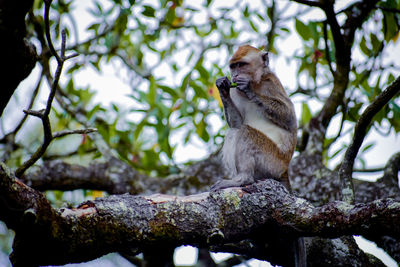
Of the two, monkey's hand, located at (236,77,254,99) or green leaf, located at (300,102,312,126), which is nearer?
monkey's hand, located at (236,77,254,99)

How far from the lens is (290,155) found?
5246 millimetres

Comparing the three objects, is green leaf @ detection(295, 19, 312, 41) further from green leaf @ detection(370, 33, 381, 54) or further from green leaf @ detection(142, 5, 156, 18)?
green leaf @ detection(142, 5, 156, 18)

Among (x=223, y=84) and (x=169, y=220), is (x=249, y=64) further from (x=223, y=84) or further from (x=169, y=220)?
(x=169, y=220)

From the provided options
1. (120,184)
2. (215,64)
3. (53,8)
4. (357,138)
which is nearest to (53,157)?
(120,184)

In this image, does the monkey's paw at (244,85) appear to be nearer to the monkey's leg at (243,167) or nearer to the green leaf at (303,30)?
the monkey's leg at (243,167)

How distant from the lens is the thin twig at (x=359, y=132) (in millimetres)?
3680

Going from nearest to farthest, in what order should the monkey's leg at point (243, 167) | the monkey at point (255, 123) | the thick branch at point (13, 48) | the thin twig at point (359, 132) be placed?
the thick branch at point (13, 48), the thin twig at point (359, 132), the monkey's leg at point (243, 167), the monkey at point (255, 123)

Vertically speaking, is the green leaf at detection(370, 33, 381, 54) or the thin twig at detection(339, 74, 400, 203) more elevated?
the green leaf at detection(370, 33, 381, 54)

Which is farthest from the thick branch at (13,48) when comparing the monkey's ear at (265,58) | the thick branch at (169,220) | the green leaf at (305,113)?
the green leaf at (305,113)

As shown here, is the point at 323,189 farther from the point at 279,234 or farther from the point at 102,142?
the point at 102,142

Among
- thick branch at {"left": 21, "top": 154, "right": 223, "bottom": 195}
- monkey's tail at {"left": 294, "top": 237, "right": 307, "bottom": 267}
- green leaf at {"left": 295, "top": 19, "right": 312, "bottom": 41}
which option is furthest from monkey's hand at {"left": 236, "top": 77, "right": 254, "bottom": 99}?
monkey's tail at {"left": 294, "top": 237, "right": 307, "bottom": 267}

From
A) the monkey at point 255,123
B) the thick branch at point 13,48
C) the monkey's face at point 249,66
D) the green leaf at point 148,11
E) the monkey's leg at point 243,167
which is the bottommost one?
the thick branch at point 13,48

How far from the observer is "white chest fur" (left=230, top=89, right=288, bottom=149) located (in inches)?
209

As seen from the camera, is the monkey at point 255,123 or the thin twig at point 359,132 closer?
the thin twig at point 359,132
